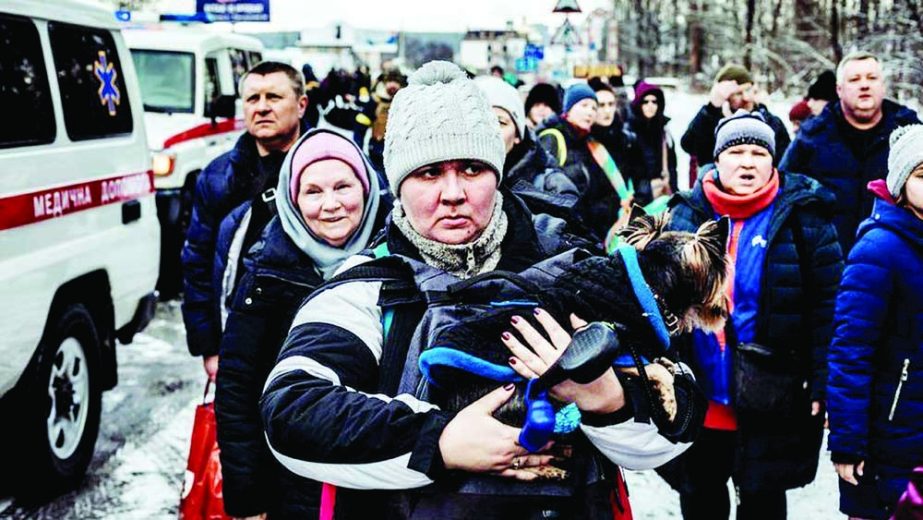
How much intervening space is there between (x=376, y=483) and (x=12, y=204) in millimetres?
3072

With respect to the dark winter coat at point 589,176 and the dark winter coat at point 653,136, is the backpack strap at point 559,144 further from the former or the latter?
the dark winter coat at point 653,136

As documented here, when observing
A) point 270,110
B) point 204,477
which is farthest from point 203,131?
point 204,477

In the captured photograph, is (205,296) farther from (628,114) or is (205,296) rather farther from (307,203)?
(628,114)

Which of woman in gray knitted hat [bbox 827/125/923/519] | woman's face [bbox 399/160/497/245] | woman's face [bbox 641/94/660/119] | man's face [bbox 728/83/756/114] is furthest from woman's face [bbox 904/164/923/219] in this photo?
woman's face [bbox 641/94/660/119]

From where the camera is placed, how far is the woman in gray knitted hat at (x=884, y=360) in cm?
308

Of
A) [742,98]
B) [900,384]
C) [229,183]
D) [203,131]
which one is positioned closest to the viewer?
[900,384]

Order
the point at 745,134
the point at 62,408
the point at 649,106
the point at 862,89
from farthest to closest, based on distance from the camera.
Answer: the point at 649,106 → the point at 862,89 → the point at 62,408 → the point at 745,134

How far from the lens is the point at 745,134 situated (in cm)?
364

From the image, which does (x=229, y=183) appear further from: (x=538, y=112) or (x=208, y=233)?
(x=538, y=112)

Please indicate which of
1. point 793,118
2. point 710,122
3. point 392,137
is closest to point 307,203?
point 392,137

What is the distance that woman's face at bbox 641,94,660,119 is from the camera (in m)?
9.68

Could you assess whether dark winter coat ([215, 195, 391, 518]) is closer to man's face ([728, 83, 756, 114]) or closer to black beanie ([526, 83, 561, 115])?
man's face ([728, 83, 756, 114])

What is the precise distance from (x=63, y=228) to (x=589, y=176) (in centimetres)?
326

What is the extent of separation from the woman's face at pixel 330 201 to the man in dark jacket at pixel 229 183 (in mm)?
902
